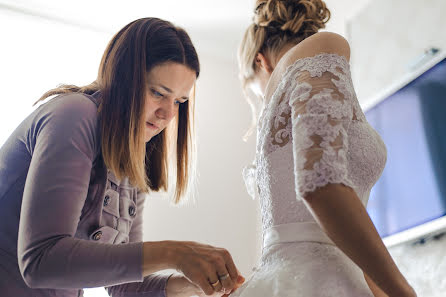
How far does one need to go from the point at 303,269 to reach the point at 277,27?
2.29 ft

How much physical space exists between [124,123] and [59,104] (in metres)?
0.14

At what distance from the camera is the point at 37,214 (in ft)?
2.62

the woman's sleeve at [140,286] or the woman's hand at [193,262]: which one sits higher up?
the woman's hand at [193,262]

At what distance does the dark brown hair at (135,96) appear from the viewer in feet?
3.28

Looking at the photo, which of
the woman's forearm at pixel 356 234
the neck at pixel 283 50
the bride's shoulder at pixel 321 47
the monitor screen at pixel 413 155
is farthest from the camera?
the monitor screen at pixel 413 155

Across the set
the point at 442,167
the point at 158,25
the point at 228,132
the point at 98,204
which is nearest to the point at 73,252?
the point at 98,204

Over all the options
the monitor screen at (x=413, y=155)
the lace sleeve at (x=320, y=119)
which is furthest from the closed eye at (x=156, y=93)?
the monitor screen at (x=413, y=155)

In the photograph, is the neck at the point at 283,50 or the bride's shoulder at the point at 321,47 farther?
the neck at the point at 283,50

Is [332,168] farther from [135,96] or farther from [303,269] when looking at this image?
[135,96]

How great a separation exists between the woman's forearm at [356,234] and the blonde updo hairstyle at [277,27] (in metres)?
0.62

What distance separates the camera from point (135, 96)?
105cm

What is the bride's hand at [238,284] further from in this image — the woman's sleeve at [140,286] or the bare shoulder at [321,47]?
the bare shoulder at [321,47]

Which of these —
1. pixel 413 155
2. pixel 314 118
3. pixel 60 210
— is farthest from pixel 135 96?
pixel 413 155

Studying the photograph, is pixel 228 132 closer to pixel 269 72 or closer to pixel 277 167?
pixel 269 72
